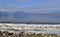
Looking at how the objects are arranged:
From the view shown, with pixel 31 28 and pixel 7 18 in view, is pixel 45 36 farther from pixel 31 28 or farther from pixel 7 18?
Result: pixel 7 18

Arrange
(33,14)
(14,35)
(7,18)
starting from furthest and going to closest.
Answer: (33,14) < (7,18) < (14,35)

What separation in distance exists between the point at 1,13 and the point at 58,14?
176 cm

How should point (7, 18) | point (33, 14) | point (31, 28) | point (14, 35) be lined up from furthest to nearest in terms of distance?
point (33, 14)
point (7, 18)
point (31, 28)
point (14, 35)

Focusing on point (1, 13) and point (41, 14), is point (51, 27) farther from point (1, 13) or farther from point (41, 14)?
point (1, 13)

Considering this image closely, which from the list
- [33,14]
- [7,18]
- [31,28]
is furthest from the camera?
[33,14]

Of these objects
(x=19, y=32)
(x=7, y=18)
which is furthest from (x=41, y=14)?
(x=19, y=32)

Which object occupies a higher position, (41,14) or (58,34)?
(41,14)

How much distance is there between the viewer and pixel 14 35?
3385 mm

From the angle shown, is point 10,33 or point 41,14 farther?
point 41,14

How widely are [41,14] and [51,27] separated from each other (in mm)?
1323

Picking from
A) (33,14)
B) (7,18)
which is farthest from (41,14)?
(7,18)

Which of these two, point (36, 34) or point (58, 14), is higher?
point (58, 14)

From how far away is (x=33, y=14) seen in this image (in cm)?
520

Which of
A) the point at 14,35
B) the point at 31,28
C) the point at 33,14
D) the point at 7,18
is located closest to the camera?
the point at 14,35
